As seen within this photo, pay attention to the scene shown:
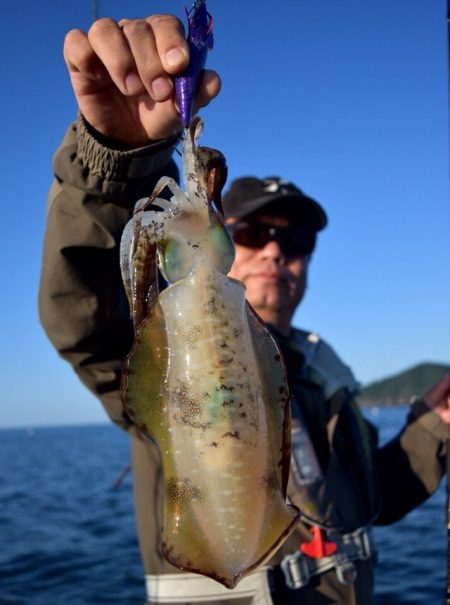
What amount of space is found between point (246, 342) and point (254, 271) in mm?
3091

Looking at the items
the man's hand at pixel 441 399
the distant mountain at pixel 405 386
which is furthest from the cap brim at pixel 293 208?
the distant mountain at pixel 405 386

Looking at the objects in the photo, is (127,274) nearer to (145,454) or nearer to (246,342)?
(246,342)

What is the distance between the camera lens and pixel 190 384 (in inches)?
59.8

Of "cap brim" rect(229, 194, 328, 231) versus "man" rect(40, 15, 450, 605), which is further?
"cap brim" rect(229, 194, 328, 231)

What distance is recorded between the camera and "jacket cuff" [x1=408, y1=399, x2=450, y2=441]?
4.58m

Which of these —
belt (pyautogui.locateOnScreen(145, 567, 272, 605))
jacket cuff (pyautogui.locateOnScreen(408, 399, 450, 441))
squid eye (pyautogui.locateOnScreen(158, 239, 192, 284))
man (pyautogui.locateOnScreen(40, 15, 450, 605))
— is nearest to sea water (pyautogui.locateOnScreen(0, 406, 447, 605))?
belt (pyautogui.locateOnScreen(145, 567, 272, 605))

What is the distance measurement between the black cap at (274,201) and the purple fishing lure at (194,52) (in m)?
2.91

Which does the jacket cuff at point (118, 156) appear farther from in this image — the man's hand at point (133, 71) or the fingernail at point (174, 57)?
the fingernail at point (174, 57)

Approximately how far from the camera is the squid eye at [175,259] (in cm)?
160

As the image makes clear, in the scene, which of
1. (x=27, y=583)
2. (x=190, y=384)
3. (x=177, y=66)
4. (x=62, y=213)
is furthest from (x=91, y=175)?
(x=27, y=583)

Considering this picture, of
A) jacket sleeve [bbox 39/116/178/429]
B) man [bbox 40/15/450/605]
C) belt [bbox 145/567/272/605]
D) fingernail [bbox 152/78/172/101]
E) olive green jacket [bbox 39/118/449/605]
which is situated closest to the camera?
fingernail [bbox 152/78/172/101]

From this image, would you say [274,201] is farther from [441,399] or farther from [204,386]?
[204,386]

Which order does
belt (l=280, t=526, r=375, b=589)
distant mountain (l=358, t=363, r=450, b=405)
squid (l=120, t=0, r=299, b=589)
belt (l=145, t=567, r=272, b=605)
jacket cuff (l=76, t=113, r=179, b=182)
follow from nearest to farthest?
squid (l=120, t=0, r=299, b=589)
jacket cuff (l=76, t=113, r=179, b=182)
belt (l=145, t=567, r=272, b=605)
belt (l=280, t=526, r=375, b=589)
distant mountain (l=358, t=363, r=450, b=405)

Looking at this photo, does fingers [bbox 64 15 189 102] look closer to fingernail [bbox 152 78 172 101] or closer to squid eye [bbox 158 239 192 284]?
fingernail [bbox 152 78 172 101]
